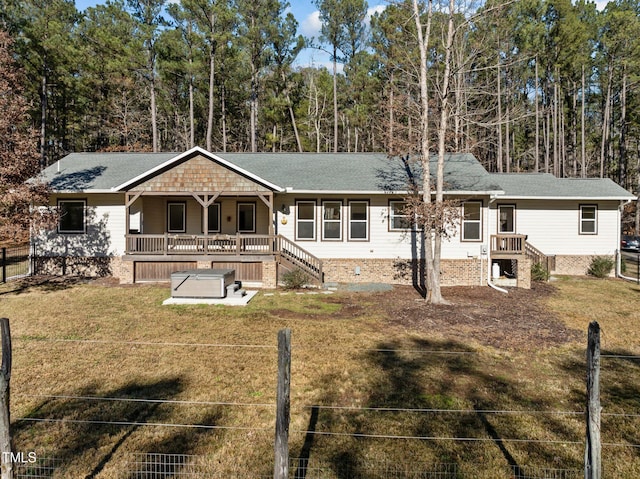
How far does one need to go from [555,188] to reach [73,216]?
2122cm

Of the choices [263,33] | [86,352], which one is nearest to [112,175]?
[86,352]

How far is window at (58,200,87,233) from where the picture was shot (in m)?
14.9

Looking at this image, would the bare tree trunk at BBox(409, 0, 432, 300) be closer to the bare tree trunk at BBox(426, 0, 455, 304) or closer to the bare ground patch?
the bare tree trunk at BBox(426, 0, 455, 304)

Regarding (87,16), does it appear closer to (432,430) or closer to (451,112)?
(451,112)

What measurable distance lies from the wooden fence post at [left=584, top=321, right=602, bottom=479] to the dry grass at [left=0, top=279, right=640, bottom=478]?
3.59ft

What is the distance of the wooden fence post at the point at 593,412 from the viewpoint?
114 inches

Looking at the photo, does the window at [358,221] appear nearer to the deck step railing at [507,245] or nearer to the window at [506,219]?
the deck step railing at [507,245]

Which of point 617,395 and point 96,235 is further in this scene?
point 96,235

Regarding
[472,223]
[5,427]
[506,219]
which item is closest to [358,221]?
[472,223]

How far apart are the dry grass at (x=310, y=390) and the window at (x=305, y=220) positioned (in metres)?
5.54

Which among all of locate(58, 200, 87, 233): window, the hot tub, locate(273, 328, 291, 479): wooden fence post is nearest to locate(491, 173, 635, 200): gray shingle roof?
the hot tub

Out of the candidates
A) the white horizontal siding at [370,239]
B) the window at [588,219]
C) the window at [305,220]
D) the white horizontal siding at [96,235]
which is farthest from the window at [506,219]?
the white horizontal siding at [96,235]

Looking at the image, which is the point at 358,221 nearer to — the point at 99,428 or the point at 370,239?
the point at 370,239

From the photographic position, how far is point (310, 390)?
5578 millimetres
